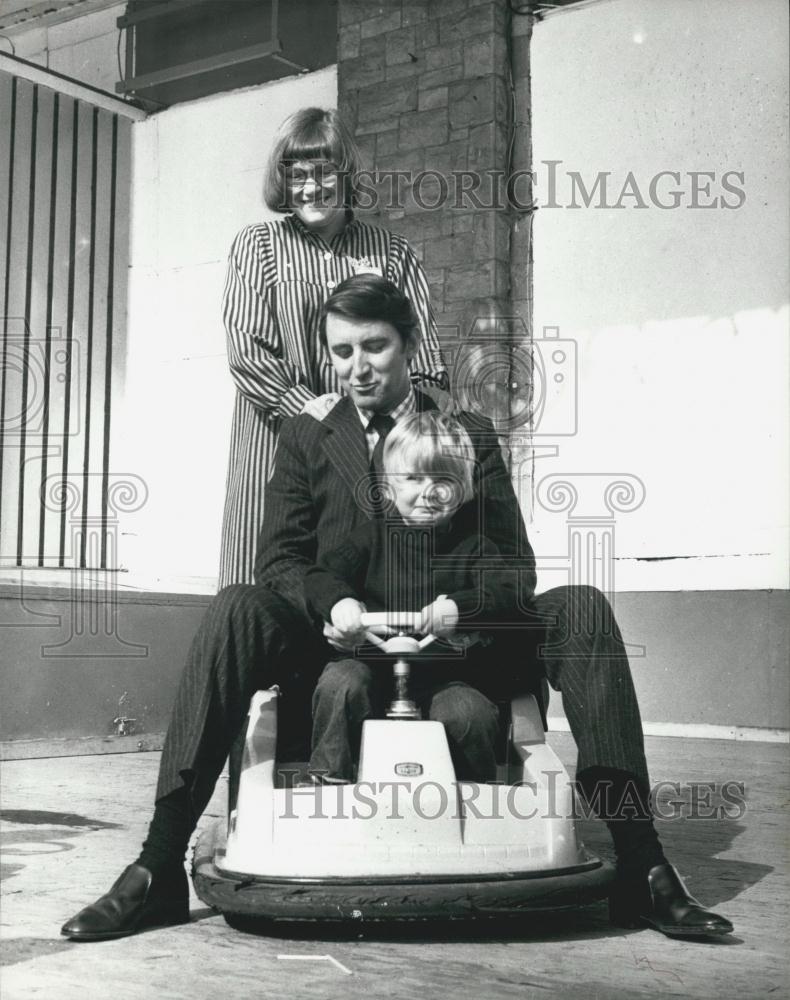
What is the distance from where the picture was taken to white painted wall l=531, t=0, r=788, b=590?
429cm

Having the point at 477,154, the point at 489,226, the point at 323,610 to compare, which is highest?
the point at 477,154

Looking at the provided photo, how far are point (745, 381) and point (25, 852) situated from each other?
303 cm

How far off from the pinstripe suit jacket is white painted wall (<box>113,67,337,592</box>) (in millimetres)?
1136

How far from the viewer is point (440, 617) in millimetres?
1600

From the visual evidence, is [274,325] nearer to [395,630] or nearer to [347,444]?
[347,444]

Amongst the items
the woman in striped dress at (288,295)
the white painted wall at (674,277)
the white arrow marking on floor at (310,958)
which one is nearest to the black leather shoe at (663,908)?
the white arrow marking on floor at (310,958)

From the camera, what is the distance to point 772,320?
14.0ft

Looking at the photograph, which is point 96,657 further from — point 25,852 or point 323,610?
point 323,610

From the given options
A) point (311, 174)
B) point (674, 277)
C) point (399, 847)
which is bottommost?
point (399, 847)

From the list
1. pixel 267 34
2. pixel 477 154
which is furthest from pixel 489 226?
pixel 267 34

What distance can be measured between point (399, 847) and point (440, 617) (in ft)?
0.98

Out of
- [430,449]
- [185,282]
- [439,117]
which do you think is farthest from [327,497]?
[439,117]

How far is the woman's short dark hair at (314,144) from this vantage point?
204 cm

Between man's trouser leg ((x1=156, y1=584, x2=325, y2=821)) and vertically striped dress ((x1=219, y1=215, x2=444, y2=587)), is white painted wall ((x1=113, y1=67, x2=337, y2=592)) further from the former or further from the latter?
man's trouser leg ((x1=156, y1=584, x2=325, y2=821))
